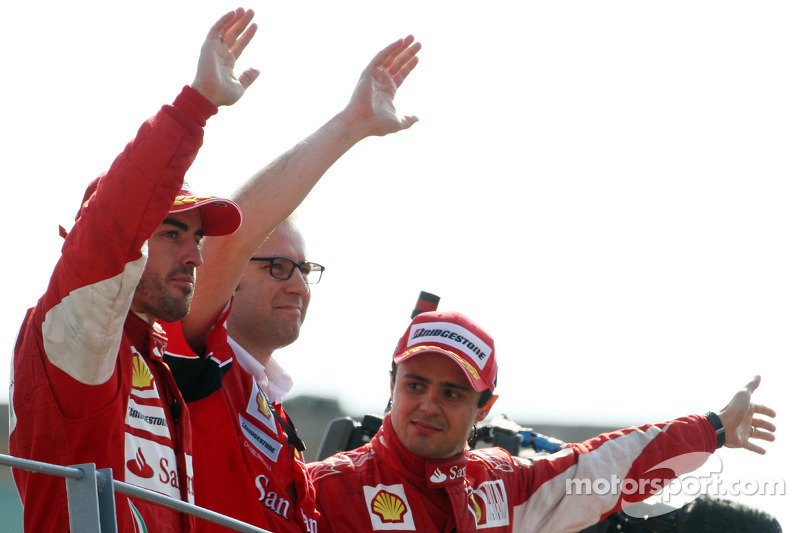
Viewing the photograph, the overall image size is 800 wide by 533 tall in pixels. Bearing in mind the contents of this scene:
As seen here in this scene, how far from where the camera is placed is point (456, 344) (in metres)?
2.98

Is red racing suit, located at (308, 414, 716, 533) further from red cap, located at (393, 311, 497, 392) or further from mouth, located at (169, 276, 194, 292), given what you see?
mouth, located at (169, 276, 194, 292)

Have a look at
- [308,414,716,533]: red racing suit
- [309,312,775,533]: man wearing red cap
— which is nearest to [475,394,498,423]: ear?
[309,312,775,533]: man wearing red cap

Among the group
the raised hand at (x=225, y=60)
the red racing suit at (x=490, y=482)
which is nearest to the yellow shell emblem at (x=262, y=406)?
the red racing suit at (x=490, y=482)

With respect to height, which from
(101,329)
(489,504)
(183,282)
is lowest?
(101,329)

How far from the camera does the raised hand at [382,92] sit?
273 cm

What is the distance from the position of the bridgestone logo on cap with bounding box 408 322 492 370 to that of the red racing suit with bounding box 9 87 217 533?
133 centimetres

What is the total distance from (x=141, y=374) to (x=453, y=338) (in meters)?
1.25

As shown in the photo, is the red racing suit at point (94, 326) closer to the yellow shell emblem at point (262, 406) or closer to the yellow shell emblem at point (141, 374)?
the yellow shell emblem at point (141, 374)

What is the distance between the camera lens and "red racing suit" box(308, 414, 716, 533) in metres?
2.75

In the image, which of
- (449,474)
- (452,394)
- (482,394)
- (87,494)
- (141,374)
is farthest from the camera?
(482,394)

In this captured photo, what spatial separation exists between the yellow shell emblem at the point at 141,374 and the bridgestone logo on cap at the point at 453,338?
1.15m

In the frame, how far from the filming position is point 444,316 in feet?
10.2

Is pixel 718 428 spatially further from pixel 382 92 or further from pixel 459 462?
pixel 382 92

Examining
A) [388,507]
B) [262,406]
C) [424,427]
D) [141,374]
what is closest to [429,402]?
[424,427]
